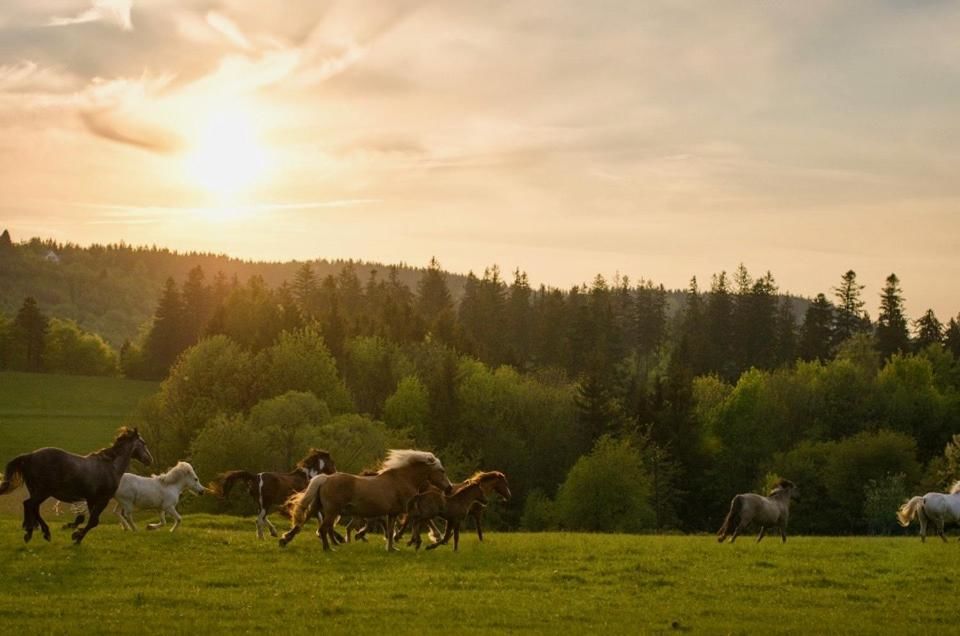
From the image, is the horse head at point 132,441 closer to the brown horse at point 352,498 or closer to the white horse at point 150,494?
the white horse at point 150,494

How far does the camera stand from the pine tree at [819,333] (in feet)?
385

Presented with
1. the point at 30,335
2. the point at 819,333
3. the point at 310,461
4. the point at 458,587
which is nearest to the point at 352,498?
the point at 458,587

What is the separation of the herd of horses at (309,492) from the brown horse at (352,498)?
0.02 m

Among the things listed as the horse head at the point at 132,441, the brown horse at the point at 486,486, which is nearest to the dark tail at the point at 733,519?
the brown horse at the point at 486,486

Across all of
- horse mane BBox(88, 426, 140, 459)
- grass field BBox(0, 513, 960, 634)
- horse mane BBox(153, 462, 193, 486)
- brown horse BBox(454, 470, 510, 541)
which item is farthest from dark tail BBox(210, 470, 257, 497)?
brown horse BBox(454, 470, 510, 541)

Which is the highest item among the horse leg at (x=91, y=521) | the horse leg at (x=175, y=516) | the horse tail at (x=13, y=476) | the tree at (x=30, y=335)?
the tree at (x=30, y=335)

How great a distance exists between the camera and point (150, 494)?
26641 mm

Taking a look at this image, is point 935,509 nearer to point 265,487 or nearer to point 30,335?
point 265,487

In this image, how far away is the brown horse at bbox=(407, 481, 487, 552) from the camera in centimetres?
2342

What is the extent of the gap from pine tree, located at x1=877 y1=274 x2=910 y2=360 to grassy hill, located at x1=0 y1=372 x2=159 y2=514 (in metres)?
82.4

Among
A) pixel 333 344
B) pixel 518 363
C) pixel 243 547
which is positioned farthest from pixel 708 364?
pixel 243 547

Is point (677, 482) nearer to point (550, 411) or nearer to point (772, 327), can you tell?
point (550, 411)

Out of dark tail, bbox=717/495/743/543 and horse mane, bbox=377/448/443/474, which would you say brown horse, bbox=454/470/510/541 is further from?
dark tail, bbox=717/495/743/543

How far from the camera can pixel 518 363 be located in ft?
376
